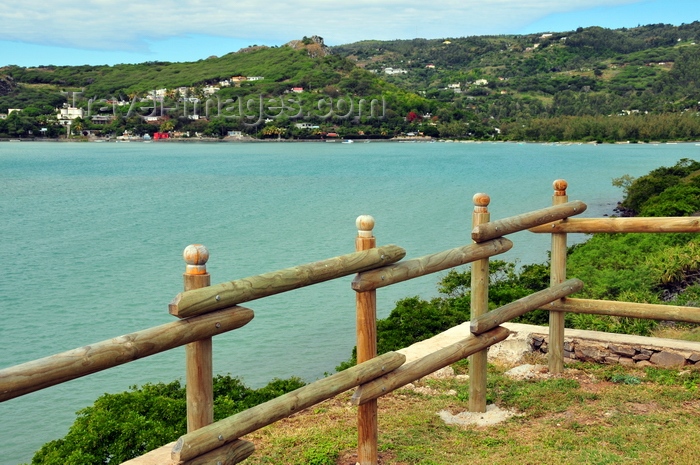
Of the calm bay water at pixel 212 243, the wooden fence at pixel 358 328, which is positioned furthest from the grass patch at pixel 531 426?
the calm bay water at pixel 212 243

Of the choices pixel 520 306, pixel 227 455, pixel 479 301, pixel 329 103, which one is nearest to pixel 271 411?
pixel 227 455

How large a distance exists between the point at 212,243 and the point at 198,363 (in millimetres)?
30501

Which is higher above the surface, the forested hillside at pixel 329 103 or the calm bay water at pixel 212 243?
the forested hillside at pixel 329 103

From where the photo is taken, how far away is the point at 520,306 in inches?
233

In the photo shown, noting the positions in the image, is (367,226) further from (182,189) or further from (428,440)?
(182,189)

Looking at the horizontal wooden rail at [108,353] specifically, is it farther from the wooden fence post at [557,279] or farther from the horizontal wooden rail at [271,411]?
the wooden fence post at [557,279]

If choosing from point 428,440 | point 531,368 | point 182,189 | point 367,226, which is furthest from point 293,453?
point 182,189

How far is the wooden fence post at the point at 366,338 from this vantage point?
15.0 feet

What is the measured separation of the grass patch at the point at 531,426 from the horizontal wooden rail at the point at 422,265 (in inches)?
47.7

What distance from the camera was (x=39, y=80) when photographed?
17462cm

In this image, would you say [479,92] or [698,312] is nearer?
[698,312]

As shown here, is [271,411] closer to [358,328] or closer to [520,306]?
[358,328]

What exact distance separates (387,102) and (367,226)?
15772cm

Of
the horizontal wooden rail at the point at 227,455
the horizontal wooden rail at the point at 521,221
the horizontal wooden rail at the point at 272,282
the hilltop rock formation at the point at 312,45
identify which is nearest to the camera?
the horizontal wooden rail at the point at 272,282
